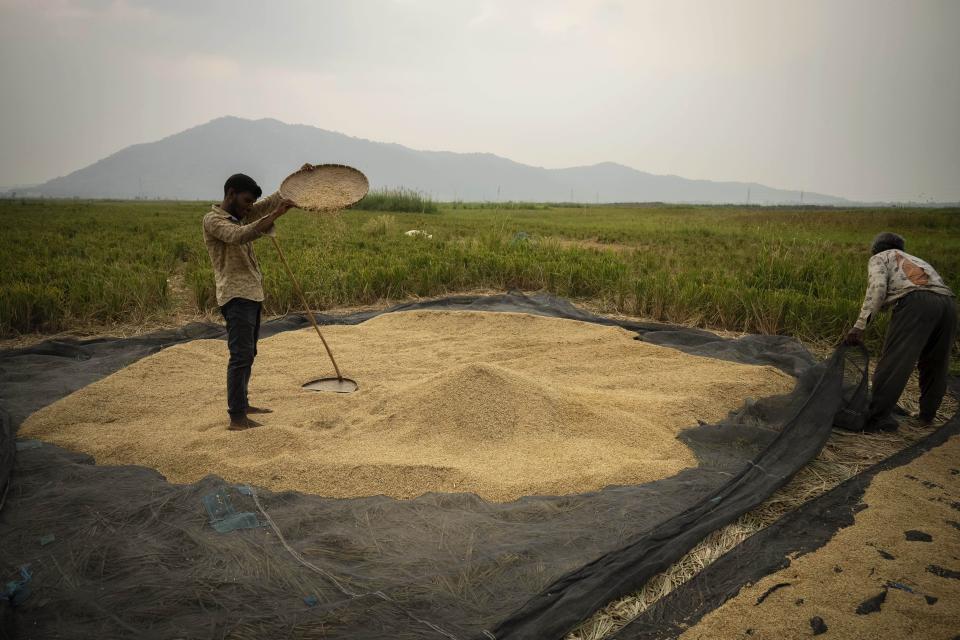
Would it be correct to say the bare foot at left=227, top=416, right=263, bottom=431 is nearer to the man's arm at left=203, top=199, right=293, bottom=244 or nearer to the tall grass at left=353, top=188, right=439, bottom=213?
the man's arm at left=203, top=199, right=293, bottom=244

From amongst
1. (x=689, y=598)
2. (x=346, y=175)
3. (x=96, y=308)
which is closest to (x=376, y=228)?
(x=96, y=308)

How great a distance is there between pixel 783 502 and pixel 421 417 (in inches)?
68.5

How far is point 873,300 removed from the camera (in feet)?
10.0

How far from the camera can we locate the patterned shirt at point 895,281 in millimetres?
2979

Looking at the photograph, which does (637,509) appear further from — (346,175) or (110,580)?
(346,175)

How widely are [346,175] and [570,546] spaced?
90.8 inches

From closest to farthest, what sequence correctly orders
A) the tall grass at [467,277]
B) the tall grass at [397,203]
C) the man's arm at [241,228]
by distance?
1. the man's arm at [241,228]
2. the tall grass at [467,277]
3. the tall grass at [397,203]

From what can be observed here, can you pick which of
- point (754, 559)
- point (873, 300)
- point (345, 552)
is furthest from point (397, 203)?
point (754, 559)

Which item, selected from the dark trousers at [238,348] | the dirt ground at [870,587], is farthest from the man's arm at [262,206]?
the dirt ground at [870,587]

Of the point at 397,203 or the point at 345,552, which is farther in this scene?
the point at 397,203

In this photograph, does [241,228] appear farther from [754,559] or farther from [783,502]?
[783,502]

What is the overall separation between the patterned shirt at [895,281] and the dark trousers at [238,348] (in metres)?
3.28

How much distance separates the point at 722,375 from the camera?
12.1 ft

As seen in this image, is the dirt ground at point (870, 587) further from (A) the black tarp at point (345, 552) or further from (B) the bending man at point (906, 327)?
(B) the bending man at point (906, 327)
